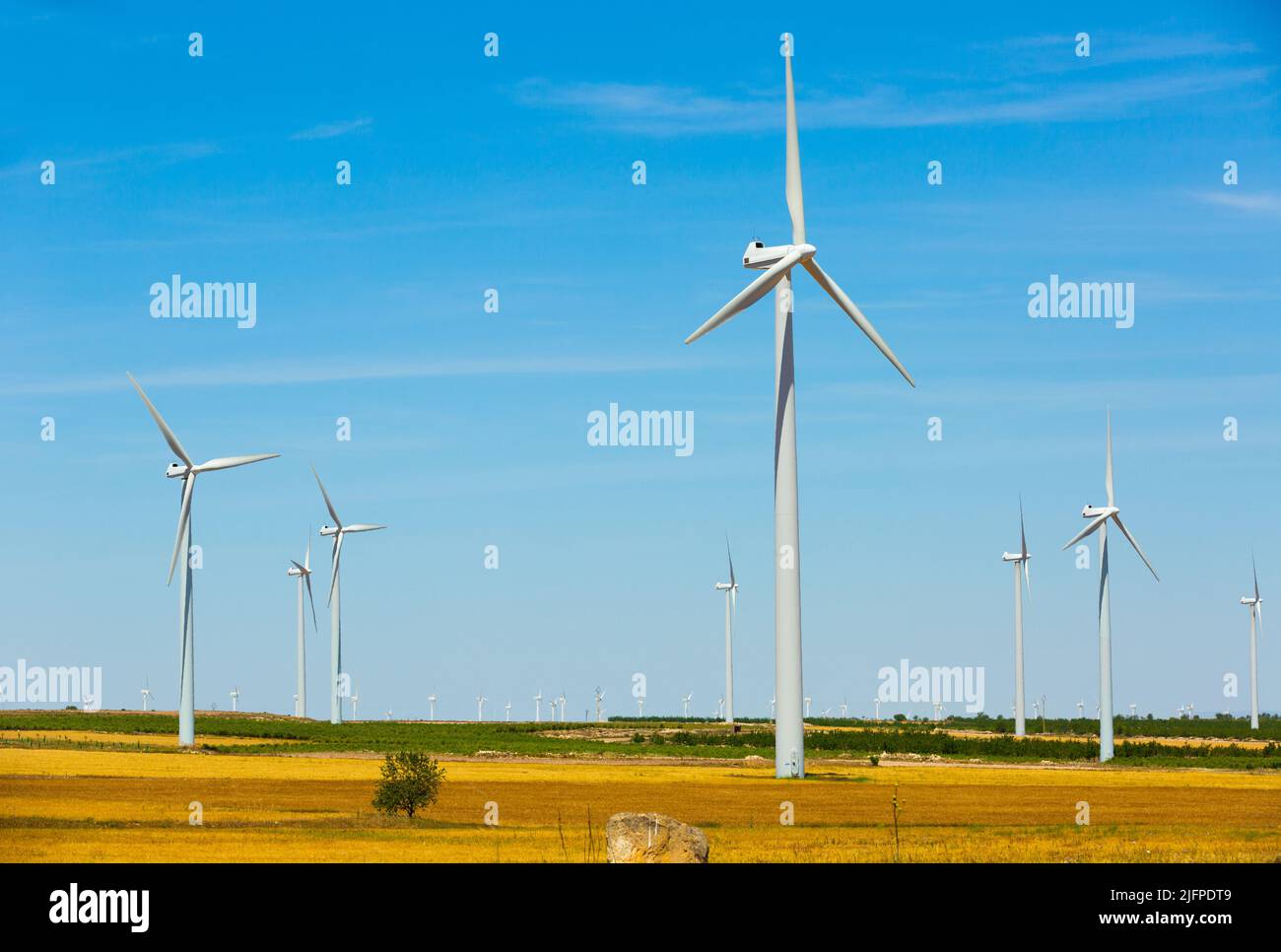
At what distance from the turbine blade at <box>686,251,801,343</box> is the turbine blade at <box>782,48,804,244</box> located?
3.54 metres

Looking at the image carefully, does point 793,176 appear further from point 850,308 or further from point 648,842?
point 648,842

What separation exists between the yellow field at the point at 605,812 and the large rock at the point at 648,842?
272 centimetres

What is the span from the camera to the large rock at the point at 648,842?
3256 centimetres

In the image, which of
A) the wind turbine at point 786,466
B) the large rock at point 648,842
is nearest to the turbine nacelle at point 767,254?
the wind turbine at point 786,466

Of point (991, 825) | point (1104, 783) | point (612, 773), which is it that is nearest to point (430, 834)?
point (991, 825)

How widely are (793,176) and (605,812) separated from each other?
130ft

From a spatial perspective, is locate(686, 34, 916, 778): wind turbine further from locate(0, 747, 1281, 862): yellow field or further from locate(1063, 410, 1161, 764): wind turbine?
locate(1063, 410, 1161, 764): wind turbine

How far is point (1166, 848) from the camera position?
1619 inches

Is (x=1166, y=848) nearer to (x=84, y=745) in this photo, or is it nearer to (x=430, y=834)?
(x=430, y=834)

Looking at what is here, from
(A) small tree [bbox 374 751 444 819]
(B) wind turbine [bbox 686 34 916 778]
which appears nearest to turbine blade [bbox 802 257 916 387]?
(B) wind turbine [bbox 686 34 916 778]

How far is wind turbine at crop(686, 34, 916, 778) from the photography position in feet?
249

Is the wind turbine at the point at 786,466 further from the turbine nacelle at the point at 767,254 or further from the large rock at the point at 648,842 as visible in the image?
the large rock at the point at 648,842

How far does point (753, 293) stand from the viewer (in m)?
75.9
